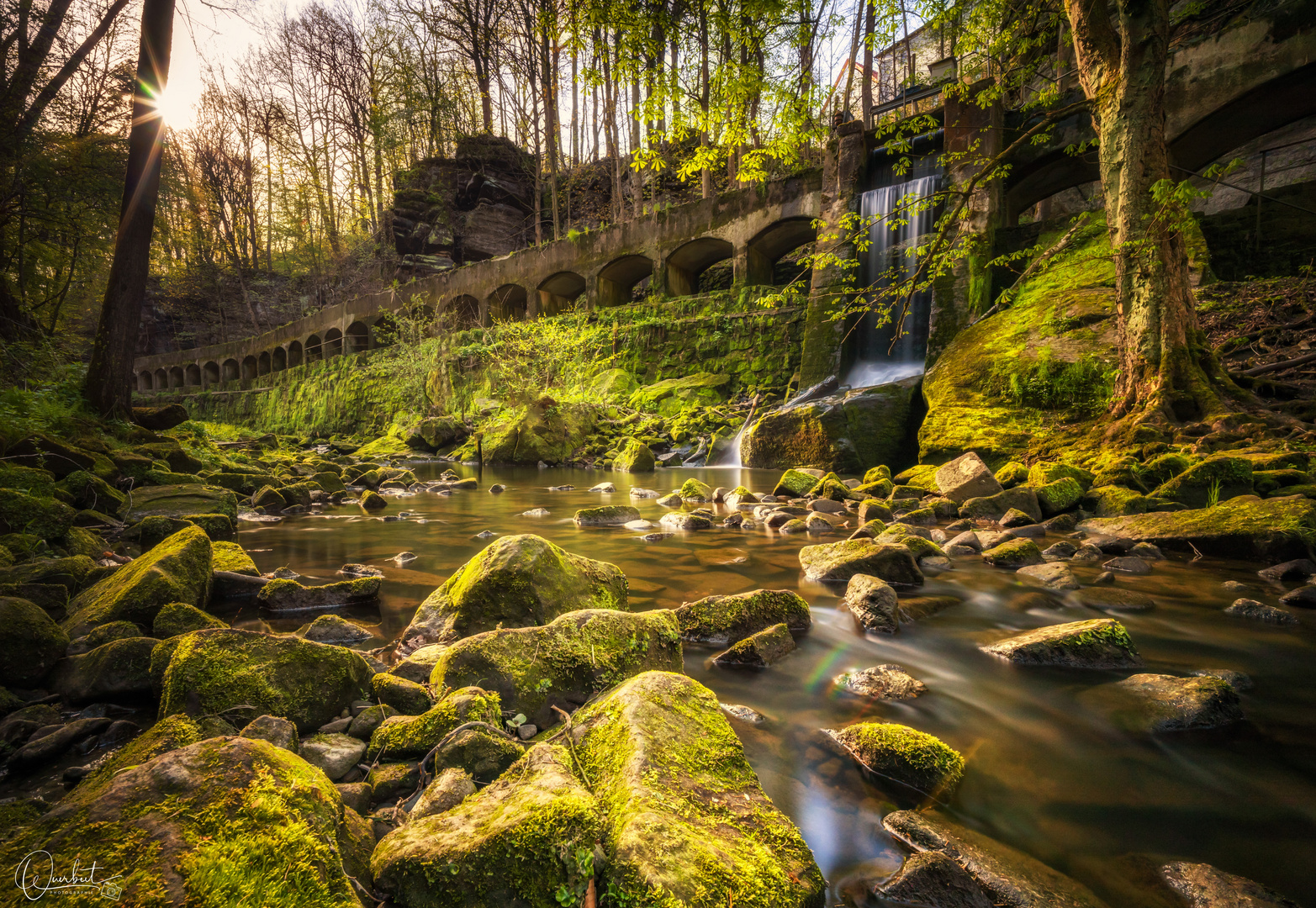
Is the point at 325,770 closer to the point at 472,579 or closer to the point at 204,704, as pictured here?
the point at 204,704

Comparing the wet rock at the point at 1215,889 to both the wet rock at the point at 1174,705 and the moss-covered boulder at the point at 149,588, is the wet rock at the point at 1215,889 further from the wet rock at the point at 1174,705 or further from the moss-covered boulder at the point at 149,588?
the moss-covered boulder at the point at 149,588

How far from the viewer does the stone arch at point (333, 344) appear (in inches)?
1273

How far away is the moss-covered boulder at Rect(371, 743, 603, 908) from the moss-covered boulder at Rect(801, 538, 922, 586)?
3.35 metres

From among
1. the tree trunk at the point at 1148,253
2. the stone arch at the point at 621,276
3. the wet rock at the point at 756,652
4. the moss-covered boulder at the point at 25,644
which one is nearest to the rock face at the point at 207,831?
the moss-covered boulder at the point at 25,644

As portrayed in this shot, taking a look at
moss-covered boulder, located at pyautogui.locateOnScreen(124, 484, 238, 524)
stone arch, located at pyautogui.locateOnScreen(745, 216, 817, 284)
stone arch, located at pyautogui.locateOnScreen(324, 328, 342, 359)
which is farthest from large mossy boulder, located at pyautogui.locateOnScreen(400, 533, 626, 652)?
stone arch, located at pyautogui.locateOnScreen(324, 328, 342, 359)

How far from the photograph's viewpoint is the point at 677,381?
1780 centimetres

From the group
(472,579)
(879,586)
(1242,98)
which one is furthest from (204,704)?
(1242,98)

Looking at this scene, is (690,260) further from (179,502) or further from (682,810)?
(682,810)

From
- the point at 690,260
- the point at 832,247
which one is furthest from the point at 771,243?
the point at 832,247

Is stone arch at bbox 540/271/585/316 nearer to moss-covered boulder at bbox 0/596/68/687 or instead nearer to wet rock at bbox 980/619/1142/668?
moss-covered boulder at bbox 0/596/68/687

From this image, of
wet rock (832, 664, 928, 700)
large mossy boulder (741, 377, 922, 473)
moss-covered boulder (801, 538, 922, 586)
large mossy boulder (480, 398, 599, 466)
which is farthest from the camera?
large mossy boulder (480, 398, 599, 466)

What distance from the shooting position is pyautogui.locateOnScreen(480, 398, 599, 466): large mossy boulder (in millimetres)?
15586

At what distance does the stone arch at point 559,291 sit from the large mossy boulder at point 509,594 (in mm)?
22761

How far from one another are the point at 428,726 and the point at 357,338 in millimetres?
34316
